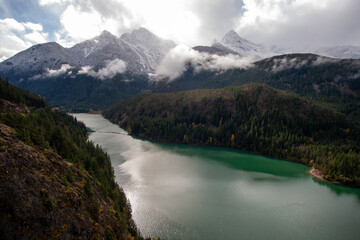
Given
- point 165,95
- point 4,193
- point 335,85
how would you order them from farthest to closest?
point 335,85 → point 165,95 → point 4,193

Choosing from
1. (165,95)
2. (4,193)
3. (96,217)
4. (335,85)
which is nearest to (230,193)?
(96,217)

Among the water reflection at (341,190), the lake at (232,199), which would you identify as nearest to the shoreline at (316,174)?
the water reflection at (341,190)

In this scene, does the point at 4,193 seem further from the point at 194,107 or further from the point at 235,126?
the point at 194,107

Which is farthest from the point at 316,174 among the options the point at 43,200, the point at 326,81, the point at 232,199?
the point at 326,81

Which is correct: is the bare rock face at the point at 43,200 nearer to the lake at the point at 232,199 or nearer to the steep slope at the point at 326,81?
the lake at the point at 232,199

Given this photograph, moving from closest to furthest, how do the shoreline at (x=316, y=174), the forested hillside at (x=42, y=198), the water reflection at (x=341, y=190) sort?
the forested hillside at (x=42, y=198) < the water reflection at (x=341, y=190) < the shoreline at (x=316, y=174)

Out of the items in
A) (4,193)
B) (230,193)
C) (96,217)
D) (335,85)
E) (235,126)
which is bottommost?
(230,193)
